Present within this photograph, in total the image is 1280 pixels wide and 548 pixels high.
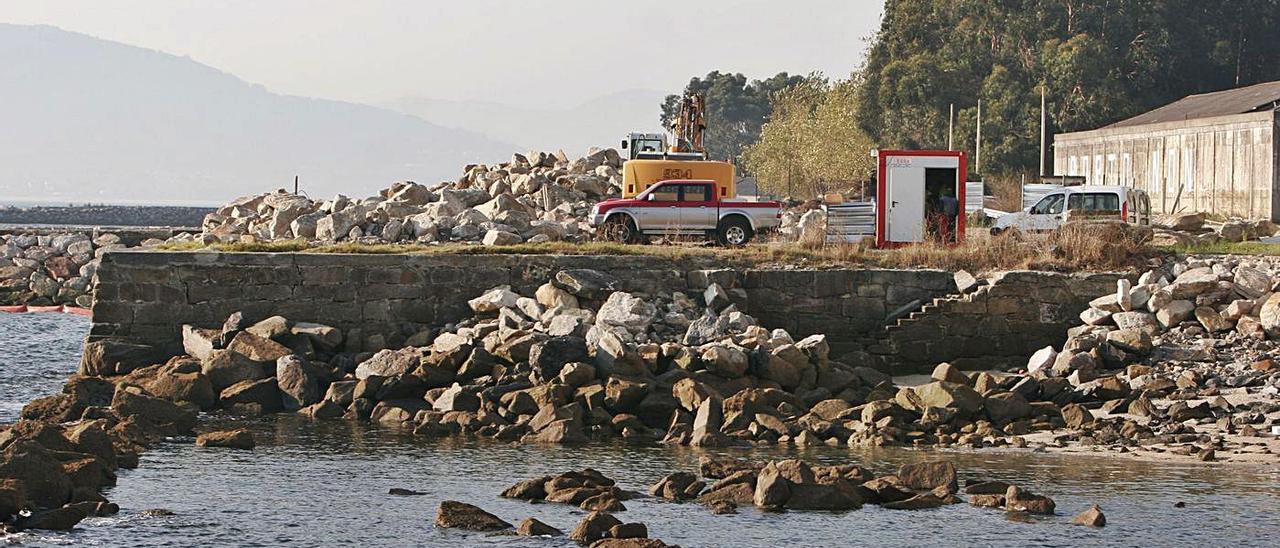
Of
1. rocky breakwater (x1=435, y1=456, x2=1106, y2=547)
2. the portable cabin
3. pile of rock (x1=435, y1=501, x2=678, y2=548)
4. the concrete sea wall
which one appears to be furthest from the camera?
the portable cabin

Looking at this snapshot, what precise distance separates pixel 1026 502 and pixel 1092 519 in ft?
2.40

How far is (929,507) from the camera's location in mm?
15773

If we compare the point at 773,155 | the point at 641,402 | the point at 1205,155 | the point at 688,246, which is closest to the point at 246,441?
the point at 641,402

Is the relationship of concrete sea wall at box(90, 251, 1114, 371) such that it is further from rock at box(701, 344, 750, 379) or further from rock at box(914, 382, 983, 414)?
rock at box(914, 382, 983, 414)

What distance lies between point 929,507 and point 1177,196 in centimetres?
3293

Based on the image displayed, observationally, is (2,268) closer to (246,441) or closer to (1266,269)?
(246,441)

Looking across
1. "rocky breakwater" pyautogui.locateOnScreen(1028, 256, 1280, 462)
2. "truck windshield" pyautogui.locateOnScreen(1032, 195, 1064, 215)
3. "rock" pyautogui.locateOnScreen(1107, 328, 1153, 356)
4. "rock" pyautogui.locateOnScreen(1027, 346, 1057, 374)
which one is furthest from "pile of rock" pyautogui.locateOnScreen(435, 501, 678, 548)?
"truck windshield" pyautogui.locateOnScreen(1032, 195, 1064, 215)

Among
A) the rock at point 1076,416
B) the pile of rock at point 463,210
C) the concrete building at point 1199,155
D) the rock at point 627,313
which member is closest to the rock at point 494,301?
the rock at point 627,313

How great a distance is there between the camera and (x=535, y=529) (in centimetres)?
1459

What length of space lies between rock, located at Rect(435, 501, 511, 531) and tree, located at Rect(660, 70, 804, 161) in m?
117

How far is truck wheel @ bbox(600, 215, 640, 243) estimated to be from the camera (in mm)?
30672

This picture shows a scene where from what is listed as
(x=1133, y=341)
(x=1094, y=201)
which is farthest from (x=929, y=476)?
(x=1094, y=201)

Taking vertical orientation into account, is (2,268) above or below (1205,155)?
below

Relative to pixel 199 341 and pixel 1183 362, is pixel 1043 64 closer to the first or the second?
pixel 1183 362
